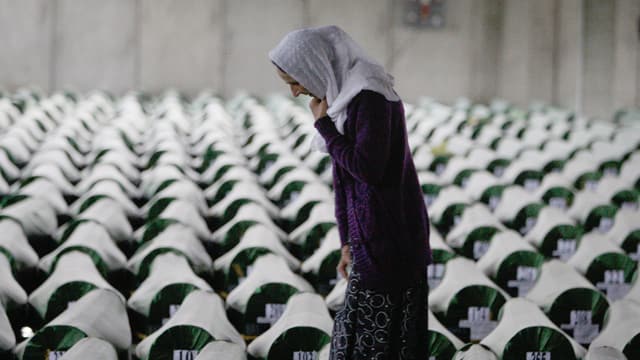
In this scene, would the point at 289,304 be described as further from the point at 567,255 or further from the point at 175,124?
the point at 175,124

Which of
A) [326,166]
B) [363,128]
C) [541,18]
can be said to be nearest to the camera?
[363,128]

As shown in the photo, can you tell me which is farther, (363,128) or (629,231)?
(629,231)

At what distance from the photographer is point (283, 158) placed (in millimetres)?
11383

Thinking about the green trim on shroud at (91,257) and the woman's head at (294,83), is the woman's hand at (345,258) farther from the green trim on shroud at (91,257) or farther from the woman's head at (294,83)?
the green trim on shroud at (91,257)

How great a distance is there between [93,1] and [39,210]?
11351 millimetres

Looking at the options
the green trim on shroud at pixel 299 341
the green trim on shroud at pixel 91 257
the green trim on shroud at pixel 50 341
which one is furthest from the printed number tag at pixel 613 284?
the green trim on shroud at pixel 50 341

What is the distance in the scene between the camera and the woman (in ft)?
12.0

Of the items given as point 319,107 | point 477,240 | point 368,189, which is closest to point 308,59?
point 319,107

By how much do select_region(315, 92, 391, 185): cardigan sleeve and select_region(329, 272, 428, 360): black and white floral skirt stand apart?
18.7 inches

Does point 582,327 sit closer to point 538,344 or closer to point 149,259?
point 538,344

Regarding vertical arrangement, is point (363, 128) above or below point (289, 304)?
above

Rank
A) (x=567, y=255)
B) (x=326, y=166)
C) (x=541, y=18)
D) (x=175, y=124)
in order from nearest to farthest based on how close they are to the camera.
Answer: (x=567, y=255) < (x=326, y=166) < (x=175, y=124) < (x=541, y=18)

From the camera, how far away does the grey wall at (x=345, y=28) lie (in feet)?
59.7

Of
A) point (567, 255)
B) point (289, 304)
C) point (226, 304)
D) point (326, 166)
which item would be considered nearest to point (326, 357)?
point (289, 304)
